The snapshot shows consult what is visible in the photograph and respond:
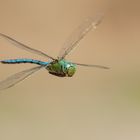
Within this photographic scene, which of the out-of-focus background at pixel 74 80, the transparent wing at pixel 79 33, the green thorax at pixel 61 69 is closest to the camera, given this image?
the green thorax at pixel 61 69

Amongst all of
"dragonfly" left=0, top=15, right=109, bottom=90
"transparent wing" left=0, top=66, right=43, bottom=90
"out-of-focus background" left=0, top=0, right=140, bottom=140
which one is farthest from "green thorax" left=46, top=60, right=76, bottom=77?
"out-of-focus background" left=0, top=0, right=140, bottom=140

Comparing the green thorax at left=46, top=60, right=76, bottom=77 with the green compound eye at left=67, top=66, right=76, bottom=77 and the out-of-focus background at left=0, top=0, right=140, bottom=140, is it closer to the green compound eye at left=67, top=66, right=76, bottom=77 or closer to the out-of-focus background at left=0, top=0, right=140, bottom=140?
the green compound eye at left=67, top=66, right=76, bottom=77

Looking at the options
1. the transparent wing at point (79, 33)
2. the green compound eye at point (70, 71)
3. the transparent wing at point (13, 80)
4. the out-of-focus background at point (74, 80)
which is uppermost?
the out-of-focus background at point (74, 80)

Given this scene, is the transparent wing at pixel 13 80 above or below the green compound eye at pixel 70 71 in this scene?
above

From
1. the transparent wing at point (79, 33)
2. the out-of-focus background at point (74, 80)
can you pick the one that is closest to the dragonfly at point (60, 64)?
the transparent wing at point (79, 33)

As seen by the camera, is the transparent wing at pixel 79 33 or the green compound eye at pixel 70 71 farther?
the transparent wing at pixel 79 33

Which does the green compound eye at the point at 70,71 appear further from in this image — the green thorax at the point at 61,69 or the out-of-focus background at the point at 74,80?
the out-of-focus background at the point at 74,80
